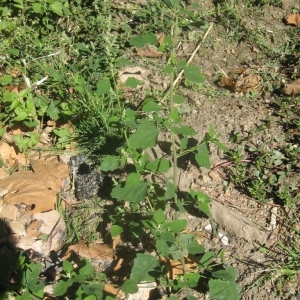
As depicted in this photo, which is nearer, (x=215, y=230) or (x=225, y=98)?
(x=215, y=230)

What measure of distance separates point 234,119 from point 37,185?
1.36 meters

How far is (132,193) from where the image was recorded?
2.81 meters

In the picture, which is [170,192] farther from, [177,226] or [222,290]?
[222,290]

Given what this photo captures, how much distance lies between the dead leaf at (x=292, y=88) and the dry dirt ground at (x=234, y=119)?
0.27 ft

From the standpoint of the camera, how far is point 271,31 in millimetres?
4332

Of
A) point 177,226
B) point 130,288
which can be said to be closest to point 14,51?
point 177,226

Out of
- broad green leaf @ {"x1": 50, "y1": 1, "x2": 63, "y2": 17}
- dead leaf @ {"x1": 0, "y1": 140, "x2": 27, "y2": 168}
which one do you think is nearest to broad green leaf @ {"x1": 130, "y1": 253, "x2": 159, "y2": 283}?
dead leaf @ {"x1": 0, "y1": 140, "x2": 27, "y2": 168}

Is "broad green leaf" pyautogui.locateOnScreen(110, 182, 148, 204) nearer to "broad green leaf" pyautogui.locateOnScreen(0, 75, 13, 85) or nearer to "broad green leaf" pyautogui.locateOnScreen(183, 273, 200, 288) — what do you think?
"broad green leaf" pyautogui.locateOnScreen(183, 273, 200, 288)

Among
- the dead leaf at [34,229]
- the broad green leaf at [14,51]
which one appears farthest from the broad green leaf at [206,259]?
the broad green leaf at [14,51]

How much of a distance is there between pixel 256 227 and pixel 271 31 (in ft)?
6.07

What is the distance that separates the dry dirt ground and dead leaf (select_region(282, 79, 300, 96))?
0.27 ft

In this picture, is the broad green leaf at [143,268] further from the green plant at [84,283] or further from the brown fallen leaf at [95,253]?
the brown fallen leaf at [95,253]

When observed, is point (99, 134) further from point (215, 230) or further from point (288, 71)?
point (288, 71)

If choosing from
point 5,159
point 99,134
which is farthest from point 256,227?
point 5,159
